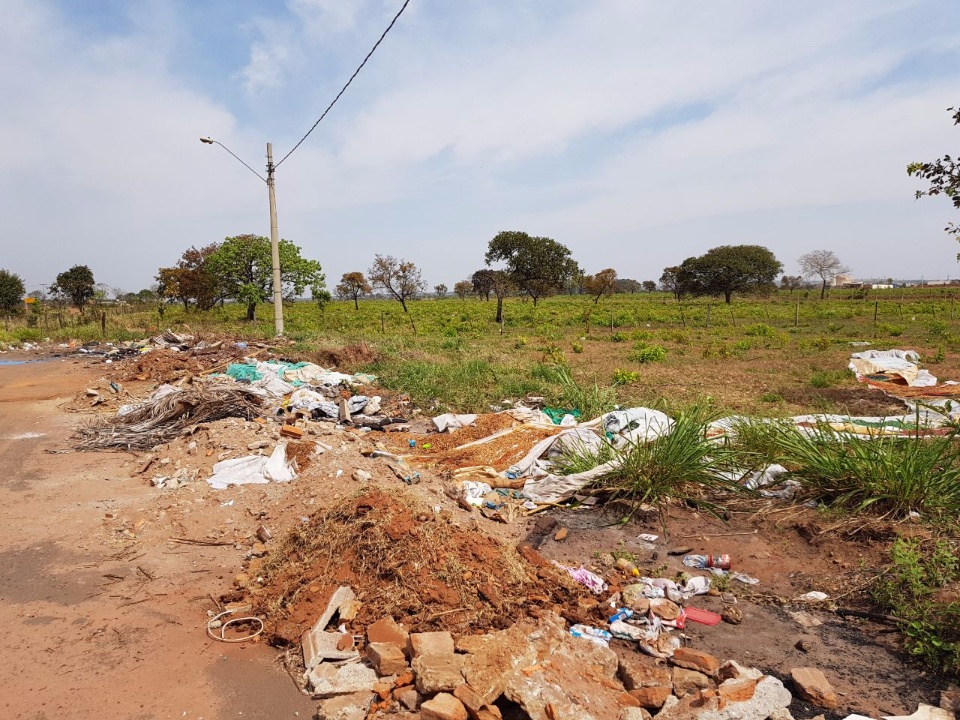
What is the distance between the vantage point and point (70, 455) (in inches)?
251

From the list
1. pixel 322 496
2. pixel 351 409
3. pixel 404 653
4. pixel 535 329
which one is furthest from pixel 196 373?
pixel 535 329

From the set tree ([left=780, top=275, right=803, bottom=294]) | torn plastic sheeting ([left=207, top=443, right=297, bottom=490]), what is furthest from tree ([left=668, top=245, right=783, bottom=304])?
torn plastic sheeting ([left=207, top=443, right=297, bottom=490])

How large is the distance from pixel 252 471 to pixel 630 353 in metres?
11.7

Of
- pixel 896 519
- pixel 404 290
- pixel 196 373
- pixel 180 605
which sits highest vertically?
pixel 404 290

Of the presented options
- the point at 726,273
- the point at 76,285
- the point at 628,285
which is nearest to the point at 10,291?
the point at 76,285

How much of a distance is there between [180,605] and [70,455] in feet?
13.1

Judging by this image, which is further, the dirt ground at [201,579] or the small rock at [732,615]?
the small rock at [732,615]

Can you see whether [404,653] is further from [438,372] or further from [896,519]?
[438,372]

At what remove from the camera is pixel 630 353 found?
15.3 meters

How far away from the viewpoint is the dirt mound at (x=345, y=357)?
38.0 ft

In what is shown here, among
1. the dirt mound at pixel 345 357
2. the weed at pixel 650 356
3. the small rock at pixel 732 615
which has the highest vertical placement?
the dirt mound at pixel 345 357

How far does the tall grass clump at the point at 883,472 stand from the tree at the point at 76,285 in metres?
36.4

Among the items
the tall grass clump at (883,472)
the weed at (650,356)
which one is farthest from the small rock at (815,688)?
the weed at (650,356)

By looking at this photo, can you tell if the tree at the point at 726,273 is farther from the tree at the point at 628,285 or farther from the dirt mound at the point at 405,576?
the dirt mound at the point at 405,576
